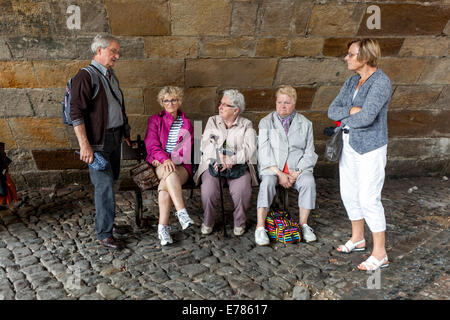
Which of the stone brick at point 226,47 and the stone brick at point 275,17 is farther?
the stone brick at point 226,47

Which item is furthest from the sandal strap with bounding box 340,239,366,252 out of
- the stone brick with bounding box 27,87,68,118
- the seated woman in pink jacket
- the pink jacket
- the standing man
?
the stone brick with bounding box 27,87,68,118

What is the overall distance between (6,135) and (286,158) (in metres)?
3.27

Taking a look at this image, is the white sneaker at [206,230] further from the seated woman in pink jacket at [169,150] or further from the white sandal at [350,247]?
the white sandal at [350,247]

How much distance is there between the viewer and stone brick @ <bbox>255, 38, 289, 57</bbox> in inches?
153

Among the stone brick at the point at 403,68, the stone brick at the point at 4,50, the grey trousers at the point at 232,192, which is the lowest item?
the grey trousers at the point at 232,192

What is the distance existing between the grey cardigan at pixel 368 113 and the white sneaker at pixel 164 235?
1.82 meters

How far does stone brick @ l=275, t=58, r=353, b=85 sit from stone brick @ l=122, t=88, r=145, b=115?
5.29 ft

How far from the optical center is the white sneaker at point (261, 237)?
339 cm

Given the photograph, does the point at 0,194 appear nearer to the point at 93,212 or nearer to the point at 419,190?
the point at 93,212

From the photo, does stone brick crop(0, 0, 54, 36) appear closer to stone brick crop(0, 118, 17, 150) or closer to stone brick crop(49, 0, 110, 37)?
stone brick crop(49, 0, 110, 37)

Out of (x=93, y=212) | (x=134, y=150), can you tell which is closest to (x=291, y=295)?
(x=134, y=150)

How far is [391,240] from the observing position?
3520mm

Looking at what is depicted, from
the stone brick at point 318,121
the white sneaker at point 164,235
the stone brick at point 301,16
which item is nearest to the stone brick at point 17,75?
the white sneaker at point 164,235

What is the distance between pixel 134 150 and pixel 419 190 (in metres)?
3.79
